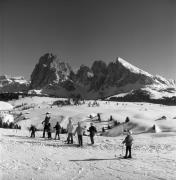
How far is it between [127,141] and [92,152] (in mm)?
3043

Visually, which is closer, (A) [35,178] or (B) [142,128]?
(A) [35,178]

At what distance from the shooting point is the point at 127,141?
778 inches

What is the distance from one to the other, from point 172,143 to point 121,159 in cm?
958

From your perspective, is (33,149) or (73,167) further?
(33,149)

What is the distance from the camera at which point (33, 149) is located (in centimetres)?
2183

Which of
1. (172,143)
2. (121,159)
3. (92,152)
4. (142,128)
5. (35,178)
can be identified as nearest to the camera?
(35,178)

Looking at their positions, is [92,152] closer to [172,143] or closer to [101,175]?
[101,175]

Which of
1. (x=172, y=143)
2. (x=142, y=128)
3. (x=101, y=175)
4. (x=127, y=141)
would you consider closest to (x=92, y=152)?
(x=127, y=141)

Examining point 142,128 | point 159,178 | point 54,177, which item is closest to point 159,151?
point 159,178

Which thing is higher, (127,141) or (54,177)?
(127,141)

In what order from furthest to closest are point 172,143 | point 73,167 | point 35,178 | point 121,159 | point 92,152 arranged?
point 172,143 < point 92,152 < point 121,159 < point 73,167 < point 35,178

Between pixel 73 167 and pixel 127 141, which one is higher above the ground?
pixel 127 141

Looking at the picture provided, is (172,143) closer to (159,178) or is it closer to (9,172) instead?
(159,178)

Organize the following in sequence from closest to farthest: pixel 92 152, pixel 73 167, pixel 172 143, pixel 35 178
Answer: pixel 35 178
pixel 73 167
pixel 92 152
pixel 172 143
